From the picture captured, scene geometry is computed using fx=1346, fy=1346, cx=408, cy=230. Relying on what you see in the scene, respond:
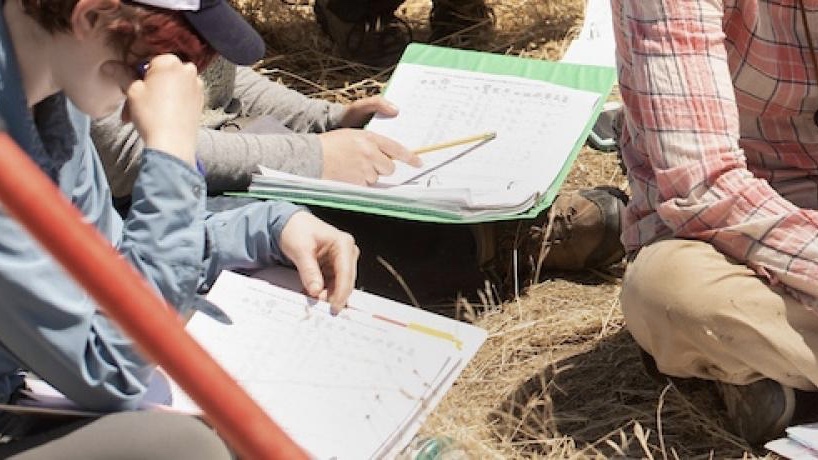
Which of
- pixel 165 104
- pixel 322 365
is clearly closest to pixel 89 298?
pixel 165 104

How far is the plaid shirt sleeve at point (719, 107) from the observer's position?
1760mm

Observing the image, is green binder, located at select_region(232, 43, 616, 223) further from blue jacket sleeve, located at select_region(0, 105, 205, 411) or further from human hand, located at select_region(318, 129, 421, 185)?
blue jacket sleeve, located at select_region(0, 105, 205, 411)

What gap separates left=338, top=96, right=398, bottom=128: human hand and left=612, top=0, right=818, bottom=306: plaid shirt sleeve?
59cm

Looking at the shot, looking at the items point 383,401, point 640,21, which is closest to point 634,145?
point 640,21

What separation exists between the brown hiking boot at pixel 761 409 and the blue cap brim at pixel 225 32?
2.77 ft

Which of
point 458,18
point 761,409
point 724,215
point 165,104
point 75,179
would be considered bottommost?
point 458,18

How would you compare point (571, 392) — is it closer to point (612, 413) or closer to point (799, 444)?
point (612, 413)

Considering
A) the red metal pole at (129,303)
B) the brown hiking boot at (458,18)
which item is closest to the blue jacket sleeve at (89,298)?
the red metal pole at (129,303)

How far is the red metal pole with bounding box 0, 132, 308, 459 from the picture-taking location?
729 mm

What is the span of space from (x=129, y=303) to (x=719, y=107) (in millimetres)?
1198

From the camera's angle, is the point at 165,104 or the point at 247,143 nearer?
the point at 165,104

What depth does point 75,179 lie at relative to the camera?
64.5 inches

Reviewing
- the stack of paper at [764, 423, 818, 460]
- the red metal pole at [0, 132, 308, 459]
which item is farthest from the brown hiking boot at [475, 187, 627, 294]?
the red metal pole at [0, 132, 308, 459]

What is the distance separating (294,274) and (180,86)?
489mm
